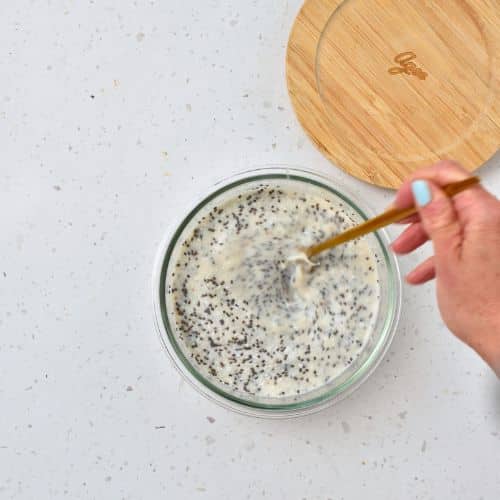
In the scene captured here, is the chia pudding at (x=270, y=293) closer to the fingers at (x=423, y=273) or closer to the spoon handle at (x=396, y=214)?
the fingers at (x=423, y=273)

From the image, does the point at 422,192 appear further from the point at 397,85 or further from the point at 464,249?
the point at 397,85

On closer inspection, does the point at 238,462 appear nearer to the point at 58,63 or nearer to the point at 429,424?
the point at 429,424

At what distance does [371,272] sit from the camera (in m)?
1.13

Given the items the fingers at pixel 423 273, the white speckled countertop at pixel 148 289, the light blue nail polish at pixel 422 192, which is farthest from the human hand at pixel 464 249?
the white speckled countertop at pixel 148 289

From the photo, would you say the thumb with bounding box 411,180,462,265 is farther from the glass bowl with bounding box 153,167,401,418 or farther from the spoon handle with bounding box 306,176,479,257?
the glass bowl with bounding box 153,167,401,418

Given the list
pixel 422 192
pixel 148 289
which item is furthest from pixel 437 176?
pixel 148 289

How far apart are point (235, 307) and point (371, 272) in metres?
0.21

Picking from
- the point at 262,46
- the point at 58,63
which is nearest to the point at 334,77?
the point at 262,46

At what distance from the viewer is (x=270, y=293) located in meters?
1.12

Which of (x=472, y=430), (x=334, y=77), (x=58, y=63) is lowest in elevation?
(x=472, y=430)

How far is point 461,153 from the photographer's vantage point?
111 cm

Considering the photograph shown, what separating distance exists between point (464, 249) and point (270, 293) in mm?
334

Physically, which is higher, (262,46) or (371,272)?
(262,46)

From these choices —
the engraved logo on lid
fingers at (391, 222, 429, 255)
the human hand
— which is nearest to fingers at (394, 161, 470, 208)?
the human hand
